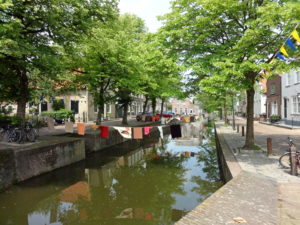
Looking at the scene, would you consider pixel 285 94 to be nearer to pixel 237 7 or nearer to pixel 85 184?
pixel 237 7

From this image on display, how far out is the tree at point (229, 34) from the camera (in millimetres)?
8430

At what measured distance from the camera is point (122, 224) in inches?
249

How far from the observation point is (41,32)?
11.5 metres

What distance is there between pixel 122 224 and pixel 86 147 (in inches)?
399

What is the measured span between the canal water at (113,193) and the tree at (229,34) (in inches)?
178

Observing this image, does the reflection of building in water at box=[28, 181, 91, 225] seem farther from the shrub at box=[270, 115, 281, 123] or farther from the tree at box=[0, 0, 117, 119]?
the shrub at box=[270, 115, 281, 123]

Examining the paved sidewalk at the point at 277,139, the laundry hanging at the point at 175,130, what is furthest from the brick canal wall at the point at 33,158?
the paved sidewalk at the point at 277,139

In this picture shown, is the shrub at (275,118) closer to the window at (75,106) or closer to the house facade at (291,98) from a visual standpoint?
the house facade at (291,98)

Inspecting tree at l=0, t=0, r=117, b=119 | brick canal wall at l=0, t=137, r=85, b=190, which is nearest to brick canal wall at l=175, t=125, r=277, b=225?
brick canal wall at l=0, t=137, r=85, b=190

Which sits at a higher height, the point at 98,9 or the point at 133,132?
the point at 98,9

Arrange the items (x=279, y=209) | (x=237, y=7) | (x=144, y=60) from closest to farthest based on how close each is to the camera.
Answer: (x=279, y=209) → (x=237, y=7) → (x=144, y=60)

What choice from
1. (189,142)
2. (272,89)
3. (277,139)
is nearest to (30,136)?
(189,142)

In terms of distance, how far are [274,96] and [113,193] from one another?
3241 centimetres

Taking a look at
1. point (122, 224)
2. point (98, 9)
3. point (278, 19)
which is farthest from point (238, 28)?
point (122, 224)
